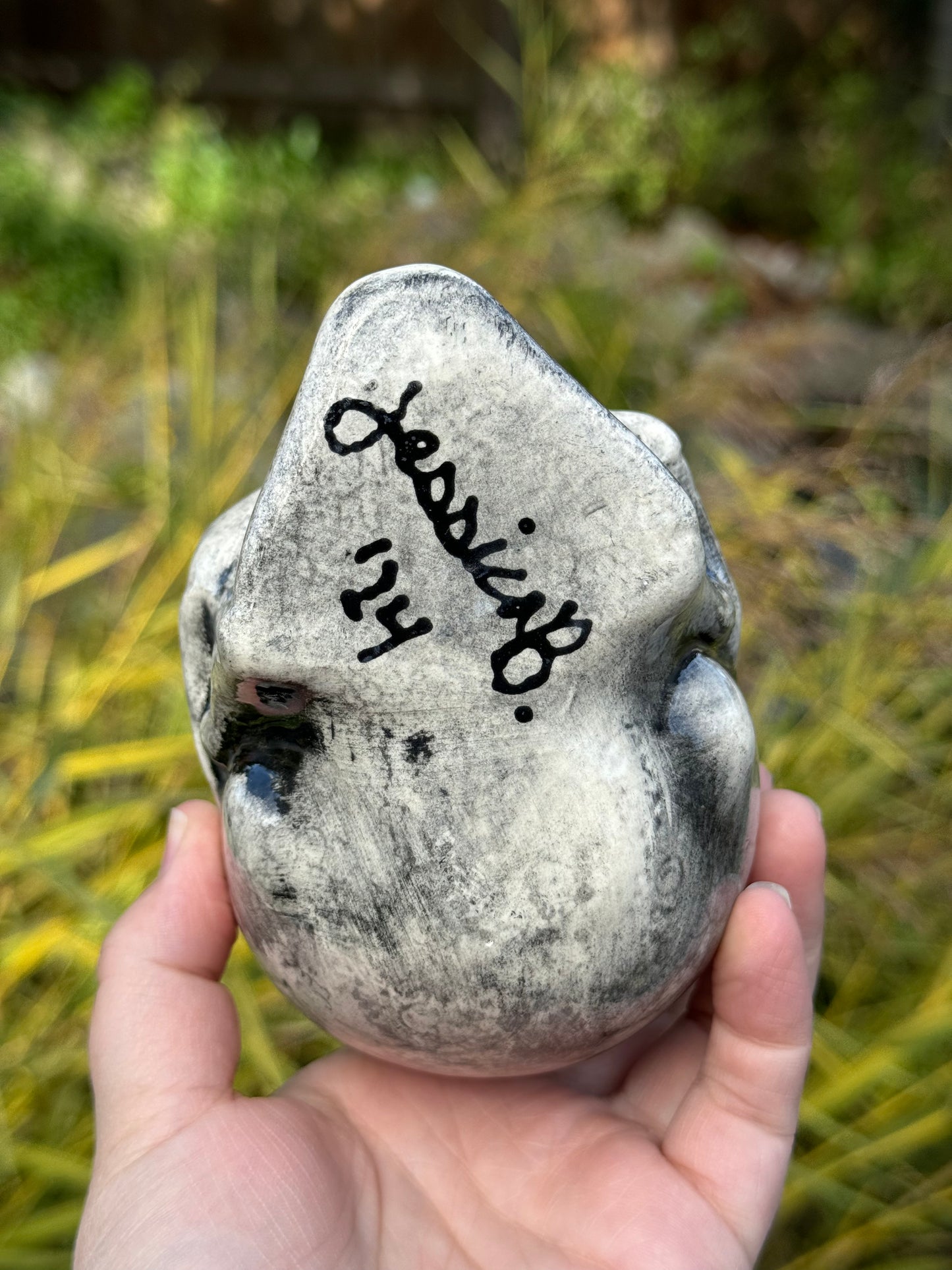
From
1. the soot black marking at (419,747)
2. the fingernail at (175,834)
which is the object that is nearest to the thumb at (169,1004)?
the fingernail at (175,834)

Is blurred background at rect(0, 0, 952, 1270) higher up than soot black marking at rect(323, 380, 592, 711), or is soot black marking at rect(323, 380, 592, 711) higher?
soot black marking at rect(323, 380, 592, 711)

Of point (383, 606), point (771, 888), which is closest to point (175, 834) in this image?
point (383, 606)

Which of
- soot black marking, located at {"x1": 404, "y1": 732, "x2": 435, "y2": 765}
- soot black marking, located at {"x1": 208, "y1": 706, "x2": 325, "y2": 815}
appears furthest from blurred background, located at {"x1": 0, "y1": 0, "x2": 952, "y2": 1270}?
soot black marking, located at {"x1": 404, "y1": 732, "x2": 435, "y2": 765}

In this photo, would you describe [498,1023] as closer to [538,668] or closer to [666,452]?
[538,668]

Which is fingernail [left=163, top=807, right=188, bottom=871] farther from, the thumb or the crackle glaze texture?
the crackle glaze texture

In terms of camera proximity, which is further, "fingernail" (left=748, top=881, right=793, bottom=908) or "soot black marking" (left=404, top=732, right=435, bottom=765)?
"fingernail" (left=748, top=881, right=793, bottom=908)

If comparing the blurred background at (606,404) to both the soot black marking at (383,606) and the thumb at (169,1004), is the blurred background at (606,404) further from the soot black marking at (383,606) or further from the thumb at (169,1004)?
the soot black marking at (383,606)
